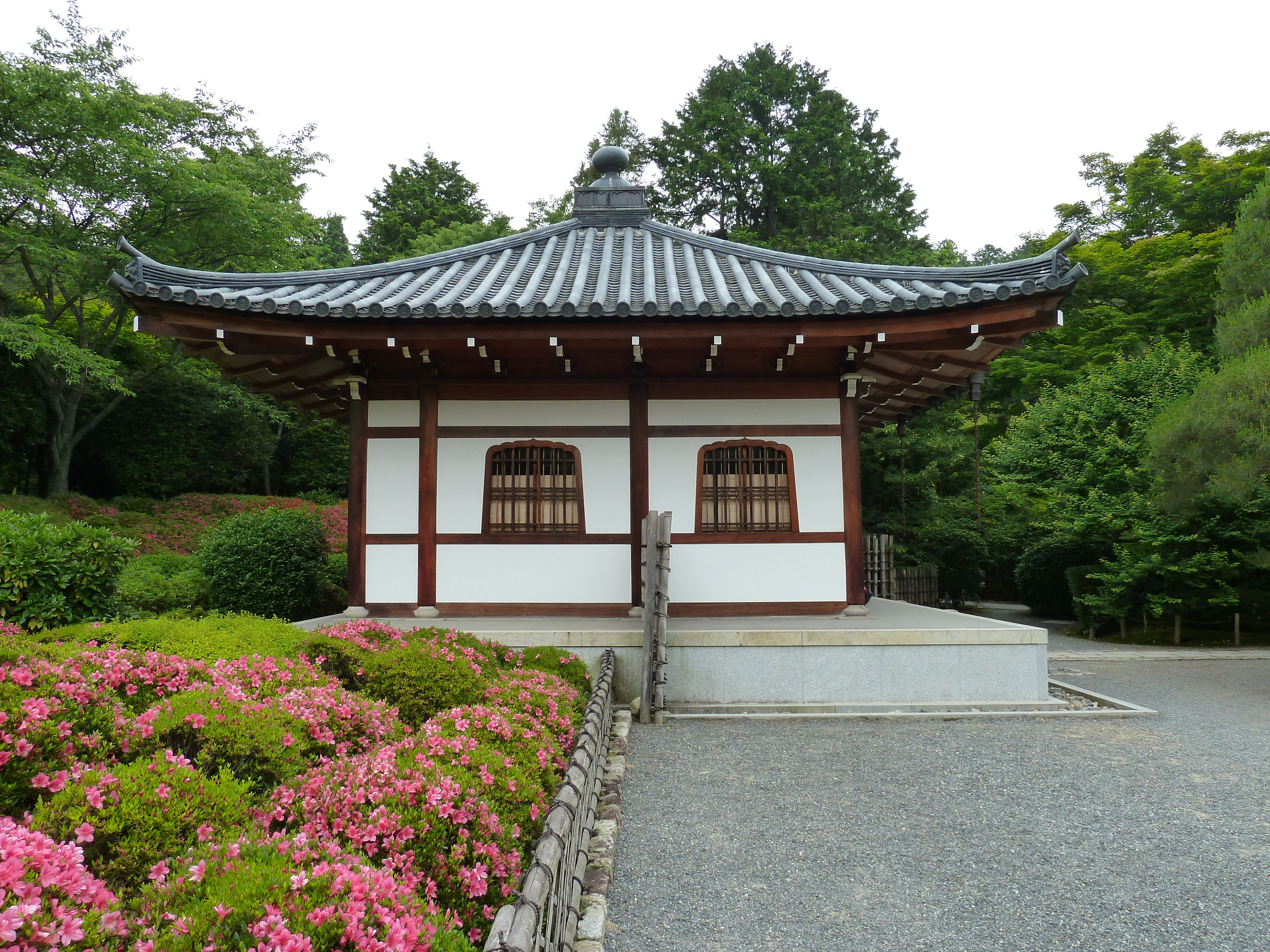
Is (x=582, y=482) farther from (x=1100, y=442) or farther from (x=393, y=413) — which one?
(x=1100, y=442)

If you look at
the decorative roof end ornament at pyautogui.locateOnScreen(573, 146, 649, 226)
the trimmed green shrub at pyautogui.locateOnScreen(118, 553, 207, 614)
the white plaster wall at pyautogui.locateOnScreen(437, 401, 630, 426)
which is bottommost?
the trimmed green shrub at pyautogui.locateOnScreen(118, 553, 207, 614)

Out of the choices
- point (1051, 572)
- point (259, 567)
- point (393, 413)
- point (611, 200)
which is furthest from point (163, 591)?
point (1051, 572)

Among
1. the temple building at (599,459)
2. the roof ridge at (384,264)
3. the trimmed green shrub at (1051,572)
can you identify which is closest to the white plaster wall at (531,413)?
the temple building at (599,459)

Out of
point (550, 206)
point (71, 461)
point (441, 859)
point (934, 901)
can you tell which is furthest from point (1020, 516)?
point (71, 461)

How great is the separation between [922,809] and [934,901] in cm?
110

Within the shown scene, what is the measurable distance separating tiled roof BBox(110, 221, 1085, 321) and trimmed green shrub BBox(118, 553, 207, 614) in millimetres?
3244

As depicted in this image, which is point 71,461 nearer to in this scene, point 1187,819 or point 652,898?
point 652,898

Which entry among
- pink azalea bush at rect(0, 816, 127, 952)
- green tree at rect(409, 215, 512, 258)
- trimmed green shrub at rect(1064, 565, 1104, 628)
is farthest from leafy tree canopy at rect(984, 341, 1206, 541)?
green tree at rect(409, 215, 512, 258)

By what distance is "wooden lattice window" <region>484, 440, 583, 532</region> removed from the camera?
7.46m

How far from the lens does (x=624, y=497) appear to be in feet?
24.6

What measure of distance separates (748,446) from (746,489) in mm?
465

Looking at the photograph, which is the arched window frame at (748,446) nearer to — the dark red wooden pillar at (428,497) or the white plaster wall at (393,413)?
the dark red wooden pillar at (428,497)

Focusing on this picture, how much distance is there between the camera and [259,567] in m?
8.17

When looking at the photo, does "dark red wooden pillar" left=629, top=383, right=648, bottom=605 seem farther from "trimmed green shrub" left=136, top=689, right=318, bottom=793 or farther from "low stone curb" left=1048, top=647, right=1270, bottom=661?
"low stone curb" left=1048, top=647, right=1270, bottom=661
